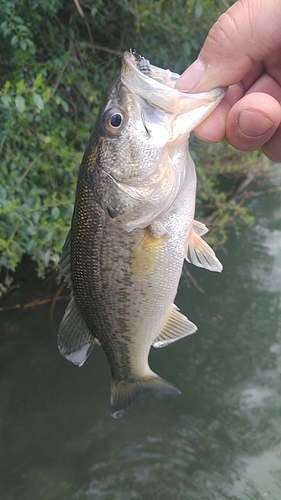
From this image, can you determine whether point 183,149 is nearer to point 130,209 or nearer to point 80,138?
point 130,209

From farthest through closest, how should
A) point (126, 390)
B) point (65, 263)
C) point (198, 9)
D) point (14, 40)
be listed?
point (198, 9)
point (14, 40)
point (126, 390)
point (65, 263)

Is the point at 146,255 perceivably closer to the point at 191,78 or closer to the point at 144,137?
the point at 144,137

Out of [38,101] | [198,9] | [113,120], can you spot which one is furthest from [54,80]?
[113,120]

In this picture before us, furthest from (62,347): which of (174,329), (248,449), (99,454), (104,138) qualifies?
(248,449)

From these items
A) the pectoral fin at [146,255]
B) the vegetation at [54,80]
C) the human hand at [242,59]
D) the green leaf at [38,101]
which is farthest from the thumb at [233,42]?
the green leaf at [38,101]

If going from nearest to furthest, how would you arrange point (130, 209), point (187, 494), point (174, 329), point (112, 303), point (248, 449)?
point (130, 209) → point (112, 303) → point (174, 329) → point (187, 494) → point (248, 449)
